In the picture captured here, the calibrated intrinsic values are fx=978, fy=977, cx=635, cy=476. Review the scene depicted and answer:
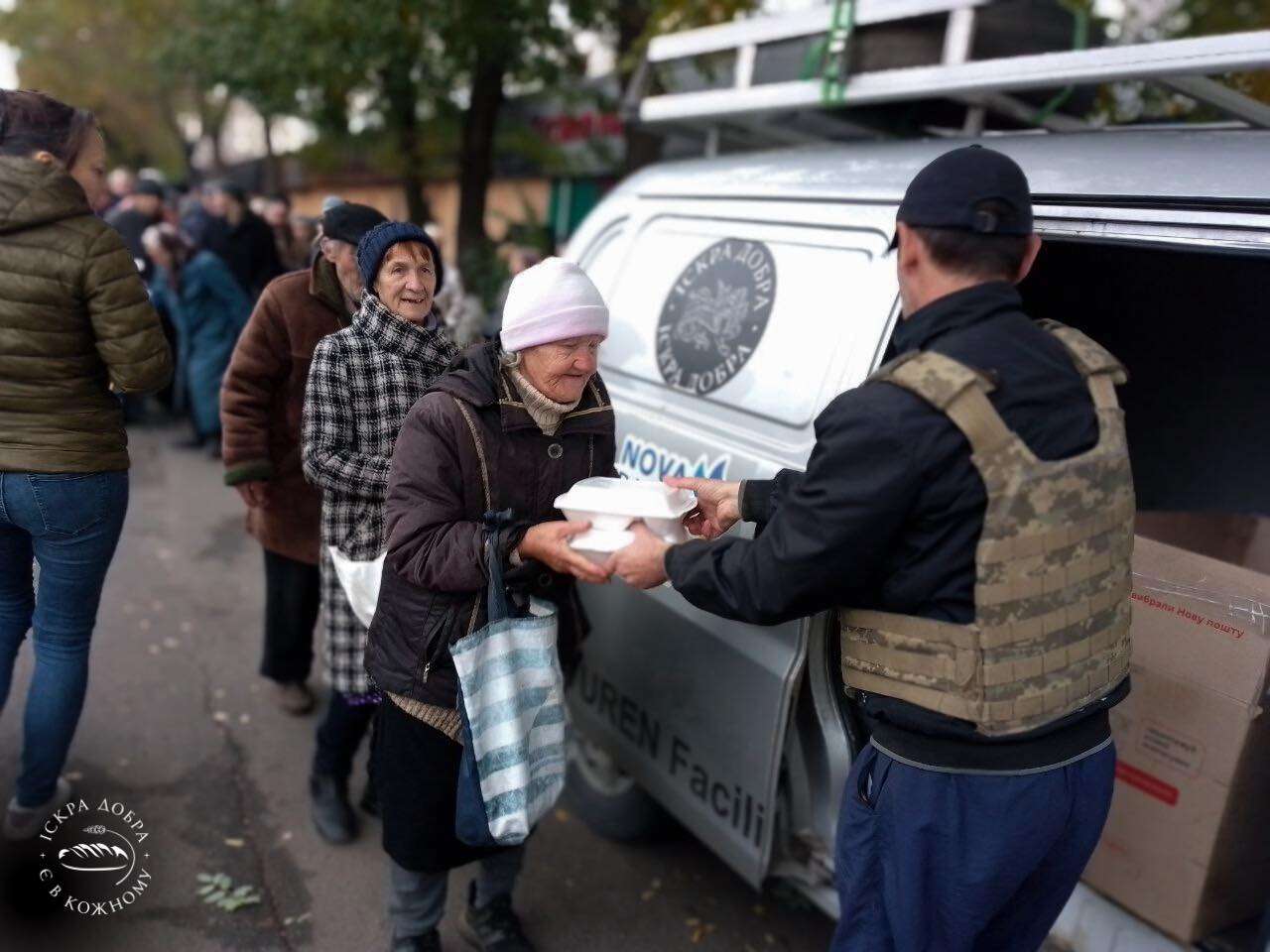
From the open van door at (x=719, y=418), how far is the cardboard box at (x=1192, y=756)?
89cm

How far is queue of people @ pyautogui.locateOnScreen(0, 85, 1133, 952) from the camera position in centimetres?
159

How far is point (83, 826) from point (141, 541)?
9.97ft

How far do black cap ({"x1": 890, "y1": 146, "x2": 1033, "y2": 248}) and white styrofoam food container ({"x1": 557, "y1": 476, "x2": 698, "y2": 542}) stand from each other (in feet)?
2.36

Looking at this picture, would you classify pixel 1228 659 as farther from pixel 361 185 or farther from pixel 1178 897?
pixel 361 185

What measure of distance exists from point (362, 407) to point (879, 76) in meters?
1.69

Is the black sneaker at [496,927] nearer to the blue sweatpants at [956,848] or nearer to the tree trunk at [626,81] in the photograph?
the blue sweatpants at [956,848]

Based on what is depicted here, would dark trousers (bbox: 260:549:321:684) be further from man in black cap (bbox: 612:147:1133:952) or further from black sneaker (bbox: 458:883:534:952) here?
man in black cap (bbox: 612:147:1133:952)

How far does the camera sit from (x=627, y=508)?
6.42 ft

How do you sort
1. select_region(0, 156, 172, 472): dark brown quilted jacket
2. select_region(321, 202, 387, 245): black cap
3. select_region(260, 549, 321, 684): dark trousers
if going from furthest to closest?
select_region(260, 549, 321, 684): dark trousers, select_region(321, 202, 387, 245): black cap, select_region(0, 156, 172, 472): dark brown quilted jacket

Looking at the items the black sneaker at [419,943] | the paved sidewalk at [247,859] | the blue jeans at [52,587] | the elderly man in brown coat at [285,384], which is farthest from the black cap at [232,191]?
the black sneaker at [419,943]

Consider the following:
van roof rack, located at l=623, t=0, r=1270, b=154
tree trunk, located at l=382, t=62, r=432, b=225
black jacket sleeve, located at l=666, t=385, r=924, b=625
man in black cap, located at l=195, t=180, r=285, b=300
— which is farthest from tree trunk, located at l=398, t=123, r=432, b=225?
black jacket sleeve, located at l=666, t=385, r=924, b=625

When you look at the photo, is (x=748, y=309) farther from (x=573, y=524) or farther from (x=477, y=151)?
(x=477, y=151)

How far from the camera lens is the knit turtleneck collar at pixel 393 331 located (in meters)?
2.50

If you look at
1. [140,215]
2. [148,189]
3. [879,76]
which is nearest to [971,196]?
[879,76]
